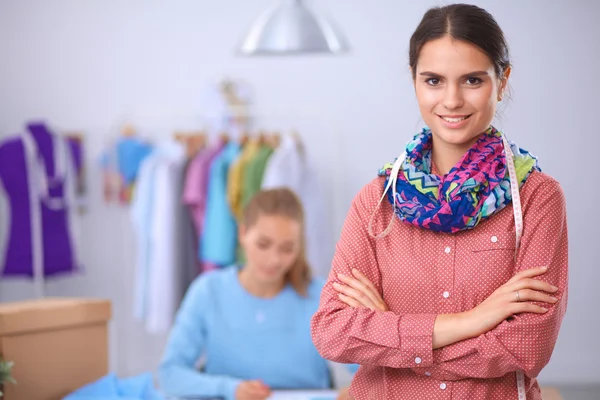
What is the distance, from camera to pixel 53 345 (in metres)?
2.13

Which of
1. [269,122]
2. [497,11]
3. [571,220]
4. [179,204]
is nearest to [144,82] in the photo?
[269,122]

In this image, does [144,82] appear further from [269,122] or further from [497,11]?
[497,11]

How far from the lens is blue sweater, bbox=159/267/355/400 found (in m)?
2.75

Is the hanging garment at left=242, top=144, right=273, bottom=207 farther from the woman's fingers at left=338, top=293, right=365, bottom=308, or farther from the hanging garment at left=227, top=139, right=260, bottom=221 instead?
the woman's fingers at left=338, top=293, right=365, bottom=308

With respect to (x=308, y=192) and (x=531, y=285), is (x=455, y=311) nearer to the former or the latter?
(x=531, y=285)

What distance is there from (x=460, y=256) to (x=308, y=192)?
281 cm

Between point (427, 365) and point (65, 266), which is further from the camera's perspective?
point (65, 266)

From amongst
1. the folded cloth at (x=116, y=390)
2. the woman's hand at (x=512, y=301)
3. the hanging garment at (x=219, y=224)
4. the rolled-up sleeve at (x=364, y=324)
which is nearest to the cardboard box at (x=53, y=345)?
the folded cloth at (x=116, y=390)

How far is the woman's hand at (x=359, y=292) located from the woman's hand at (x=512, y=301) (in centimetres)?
16

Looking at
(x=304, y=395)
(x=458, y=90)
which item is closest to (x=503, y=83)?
(x=458, y=90)

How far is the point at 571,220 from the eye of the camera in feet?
12.8

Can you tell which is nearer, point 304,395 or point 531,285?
point 531,285

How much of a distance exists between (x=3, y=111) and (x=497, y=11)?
3326 mm

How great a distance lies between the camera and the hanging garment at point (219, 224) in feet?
13.5
